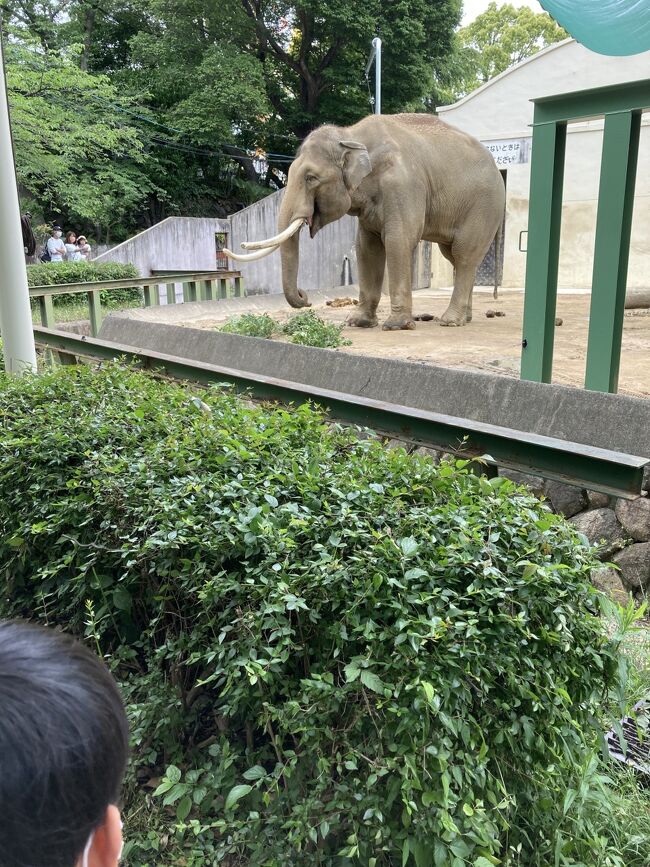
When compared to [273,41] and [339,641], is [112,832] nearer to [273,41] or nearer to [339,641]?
[339,641]

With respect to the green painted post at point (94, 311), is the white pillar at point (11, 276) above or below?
above

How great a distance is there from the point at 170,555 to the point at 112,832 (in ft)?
4.85

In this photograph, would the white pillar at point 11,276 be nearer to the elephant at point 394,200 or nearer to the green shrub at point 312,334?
the green shrub at point 312,334

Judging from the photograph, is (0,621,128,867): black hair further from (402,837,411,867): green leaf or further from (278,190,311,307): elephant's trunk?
(278,190,311,307): elephant's trunk

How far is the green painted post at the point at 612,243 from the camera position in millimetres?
5410

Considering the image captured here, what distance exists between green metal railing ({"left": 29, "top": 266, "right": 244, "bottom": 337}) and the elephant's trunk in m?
2.72

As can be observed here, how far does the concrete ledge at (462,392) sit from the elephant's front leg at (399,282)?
125 inches

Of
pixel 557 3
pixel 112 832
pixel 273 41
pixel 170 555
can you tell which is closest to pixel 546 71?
pixel 557 3

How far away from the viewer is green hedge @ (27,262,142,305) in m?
17.6

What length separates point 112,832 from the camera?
1.02 meters

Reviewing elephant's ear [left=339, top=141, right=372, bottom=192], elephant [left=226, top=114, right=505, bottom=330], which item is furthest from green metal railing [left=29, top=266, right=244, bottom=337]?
elephant's ear [left=339, top=141, right=372, bottom=192]

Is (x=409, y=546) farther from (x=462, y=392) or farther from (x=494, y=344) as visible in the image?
(x=494, y=344)

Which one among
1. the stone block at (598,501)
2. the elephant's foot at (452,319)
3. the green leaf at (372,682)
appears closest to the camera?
the green leaf at (372,682)

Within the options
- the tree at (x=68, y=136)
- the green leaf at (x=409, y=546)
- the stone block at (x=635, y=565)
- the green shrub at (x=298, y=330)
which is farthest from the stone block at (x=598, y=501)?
the tree at (x=68, y=136)
